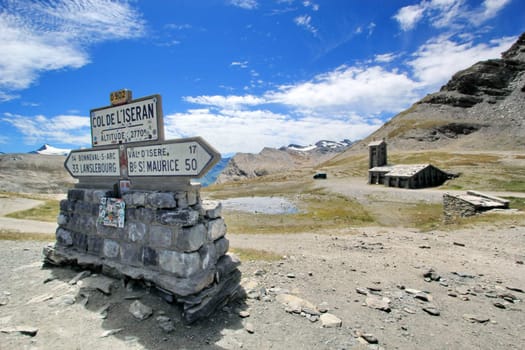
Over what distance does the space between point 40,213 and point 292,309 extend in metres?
29.6

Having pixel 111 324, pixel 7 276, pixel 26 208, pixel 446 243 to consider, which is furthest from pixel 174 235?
pixel 26 208

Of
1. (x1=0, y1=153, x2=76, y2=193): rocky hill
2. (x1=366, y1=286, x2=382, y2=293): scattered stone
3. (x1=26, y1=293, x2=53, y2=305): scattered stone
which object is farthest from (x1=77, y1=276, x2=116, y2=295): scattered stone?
(x1=0, y1=153, x2=76, y2=193): rocky hill

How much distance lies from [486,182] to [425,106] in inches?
5336

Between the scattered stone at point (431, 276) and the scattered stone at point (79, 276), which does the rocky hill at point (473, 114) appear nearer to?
the scattered stone at point (431, 276)

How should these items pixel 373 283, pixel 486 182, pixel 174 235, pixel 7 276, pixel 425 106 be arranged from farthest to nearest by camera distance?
pixel 425 106, pixel 486 182, pixel 373 283, pixel 7 276, pixel 174 235

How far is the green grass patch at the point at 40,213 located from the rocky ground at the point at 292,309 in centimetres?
1750

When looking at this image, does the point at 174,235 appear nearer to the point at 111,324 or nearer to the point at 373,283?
the point at 111,324

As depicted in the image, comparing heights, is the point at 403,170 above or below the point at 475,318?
above

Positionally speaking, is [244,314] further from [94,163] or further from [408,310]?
[94,163]

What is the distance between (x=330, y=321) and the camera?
531 centimetres

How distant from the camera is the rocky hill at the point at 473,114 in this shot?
350 feet

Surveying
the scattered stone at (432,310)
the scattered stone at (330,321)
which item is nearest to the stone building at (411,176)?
the scattered stone at (432,310)

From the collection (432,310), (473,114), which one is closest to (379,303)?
(432,310)

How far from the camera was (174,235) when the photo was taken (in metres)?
5.11
